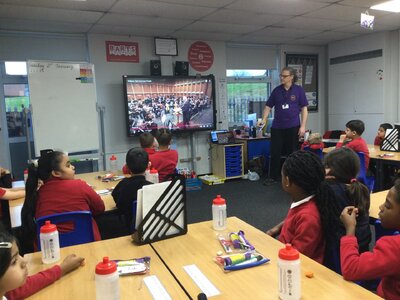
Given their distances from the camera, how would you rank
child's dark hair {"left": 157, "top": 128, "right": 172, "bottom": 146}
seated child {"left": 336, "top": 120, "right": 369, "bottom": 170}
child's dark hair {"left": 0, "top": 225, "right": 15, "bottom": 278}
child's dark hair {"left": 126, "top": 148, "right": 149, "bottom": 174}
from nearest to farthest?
child's dark hair {"left": 0, "top": 225, "right": 15, "bottom": 278}
child's dark hair {"left": 126, "top": 148, "right": 149, "bottom": 174}
child's dark hair {"left": 157, "top": 128, "right": 172, "bottom": 146}
seated child {"left": 336, "top": 120, "right": 369, "bottom": 170}

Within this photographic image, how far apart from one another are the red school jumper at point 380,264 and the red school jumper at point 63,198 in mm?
1477

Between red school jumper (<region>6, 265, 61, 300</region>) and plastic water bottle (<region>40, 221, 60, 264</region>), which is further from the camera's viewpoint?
plastic water bottle (<region>40, 221, 60, 264</region>)

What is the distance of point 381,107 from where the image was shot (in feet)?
21.2

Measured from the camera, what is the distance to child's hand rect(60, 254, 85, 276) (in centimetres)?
138

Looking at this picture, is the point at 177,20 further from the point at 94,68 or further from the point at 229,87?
the point at 229,87

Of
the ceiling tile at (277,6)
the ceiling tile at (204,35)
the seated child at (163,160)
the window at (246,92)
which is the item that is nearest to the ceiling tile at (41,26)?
the ceiling tile at (204,35)

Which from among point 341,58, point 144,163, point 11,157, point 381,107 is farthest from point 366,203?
point 341,58

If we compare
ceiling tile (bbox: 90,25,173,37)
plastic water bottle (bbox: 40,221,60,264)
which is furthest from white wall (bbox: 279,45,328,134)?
plastic water bottle (bbox: 40,221,60,264)

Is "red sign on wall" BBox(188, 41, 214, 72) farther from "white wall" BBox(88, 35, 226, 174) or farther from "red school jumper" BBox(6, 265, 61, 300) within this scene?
"red school jumper" BBox(6, 265, 61, 300)

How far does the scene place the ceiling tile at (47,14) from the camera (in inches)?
156

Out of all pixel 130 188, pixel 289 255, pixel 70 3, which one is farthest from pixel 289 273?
pixel 70 3

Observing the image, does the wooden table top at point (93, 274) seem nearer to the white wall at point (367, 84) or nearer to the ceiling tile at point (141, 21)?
the ceiling tile at point (141, 21)

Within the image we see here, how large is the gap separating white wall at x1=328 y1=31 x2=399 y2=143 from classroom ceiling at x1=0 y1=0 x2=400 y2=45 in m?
0.46

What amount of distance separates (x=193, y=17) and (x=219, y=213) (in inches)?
140
